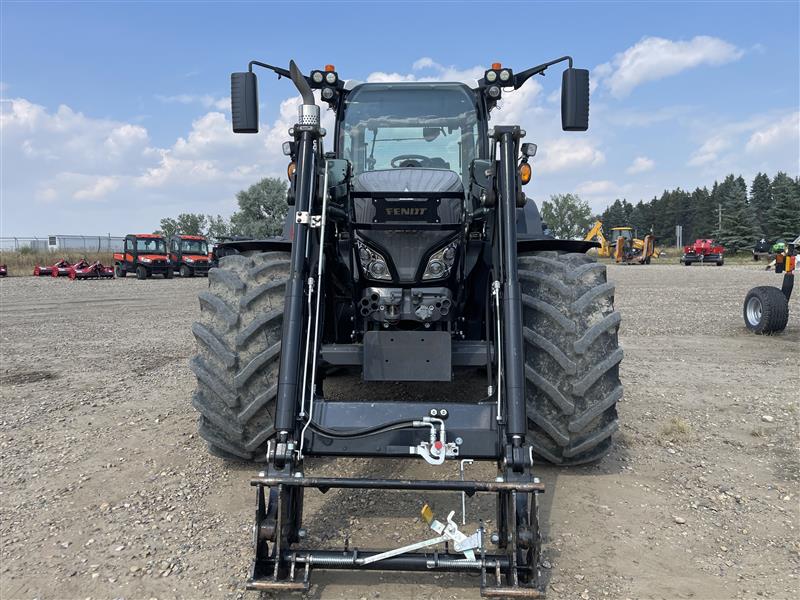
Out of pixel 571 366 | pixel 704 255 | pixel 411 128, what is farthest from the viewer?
pixel 704 255

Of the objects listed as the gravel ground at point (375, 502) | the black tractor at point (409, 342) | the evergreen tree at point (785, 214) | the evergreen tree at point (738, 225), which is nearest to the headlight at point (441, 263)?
the black tractor at point (409, 342)

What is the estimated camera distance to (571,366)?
3.47 meters

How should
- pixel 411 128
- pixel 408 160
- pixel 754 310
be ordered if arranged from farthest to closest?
pixel 754 310, pixel 411 128, pixel 408 160

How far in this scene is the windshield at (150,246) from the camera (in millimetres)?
32562

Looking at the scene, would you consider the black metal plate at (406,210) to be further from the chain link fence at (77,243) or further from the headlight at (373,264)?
the chain link fence at (77,243)

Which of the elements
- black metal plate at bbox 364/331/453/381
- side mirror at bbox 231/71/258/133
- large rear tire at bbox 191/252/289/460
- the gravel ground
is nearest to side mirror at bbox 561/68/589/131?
black metal plate at bbox 364/331/453/381

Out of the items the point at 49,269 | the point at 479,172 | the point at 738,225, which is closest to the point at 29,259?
the point at 49,269

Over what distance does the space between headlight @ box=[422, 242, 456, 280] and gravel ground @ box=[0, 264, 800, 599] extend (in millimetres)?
1300

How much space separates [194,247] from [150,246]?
Result: 2309mm

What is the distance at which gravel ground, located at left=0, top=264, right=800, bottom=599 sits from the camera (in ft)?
9.43

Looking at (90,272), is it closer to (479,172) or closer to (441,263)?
(479,172)

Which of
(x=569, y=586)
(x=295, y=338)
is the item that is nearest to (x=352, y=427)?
(x=295, y=338)

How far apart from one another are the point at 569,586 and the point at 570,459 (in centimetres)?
102

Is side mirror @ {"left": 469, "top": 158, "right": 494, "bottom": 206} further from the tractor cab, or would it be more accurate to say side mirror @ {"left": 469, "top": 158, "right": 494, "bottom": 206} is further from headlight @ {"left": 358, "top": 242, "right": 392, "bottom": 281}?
the tractor cab
